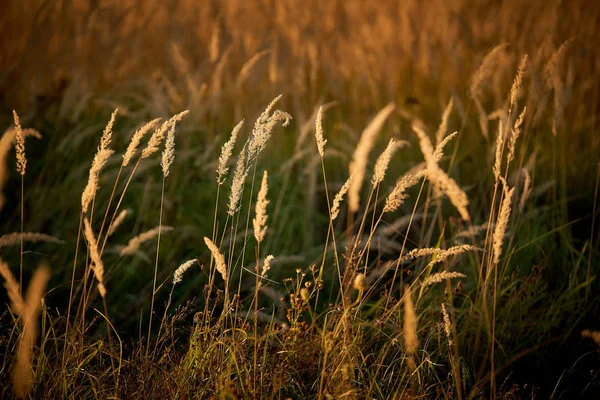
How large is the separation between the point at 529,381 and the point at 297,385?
0.81 meters

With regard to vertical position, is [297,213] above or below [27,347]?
below

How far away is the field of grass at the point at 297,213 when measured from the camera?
5.38ft

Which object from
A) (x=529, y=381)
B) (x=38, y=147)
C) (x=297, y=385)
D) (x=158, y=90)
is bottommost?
(x=529, y=381)

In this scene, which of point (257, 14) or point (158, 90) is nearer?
point (158, 90)

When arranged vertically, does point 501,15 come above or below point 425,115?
above

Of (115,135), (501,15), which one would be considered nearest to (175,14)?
(115,135)

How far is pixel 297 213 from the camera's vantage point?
3.00 meters

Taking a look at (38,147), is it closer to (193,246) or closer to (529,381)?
(193,246)

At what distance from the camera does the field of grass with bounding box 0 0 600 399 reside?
164 cm

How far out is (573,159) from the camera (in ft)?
10.7

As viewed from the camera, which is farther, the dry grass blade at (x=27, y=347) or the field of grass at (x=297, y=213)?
the field of grass at (x=297, y=213)

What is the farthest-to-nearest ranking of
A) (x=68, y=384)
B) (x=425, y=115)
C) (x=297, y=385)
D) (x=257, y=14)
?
(x=257, y=14) < (x=425, y=115) < (x=297, y=385) < (x=68, y=384)

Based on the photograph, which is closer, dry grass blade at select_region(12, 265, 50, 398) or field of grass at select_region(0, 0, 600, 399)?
dry grass blade at select_region(12, 265, 50, 398)

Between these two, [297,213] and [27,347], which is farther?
[297,213]
